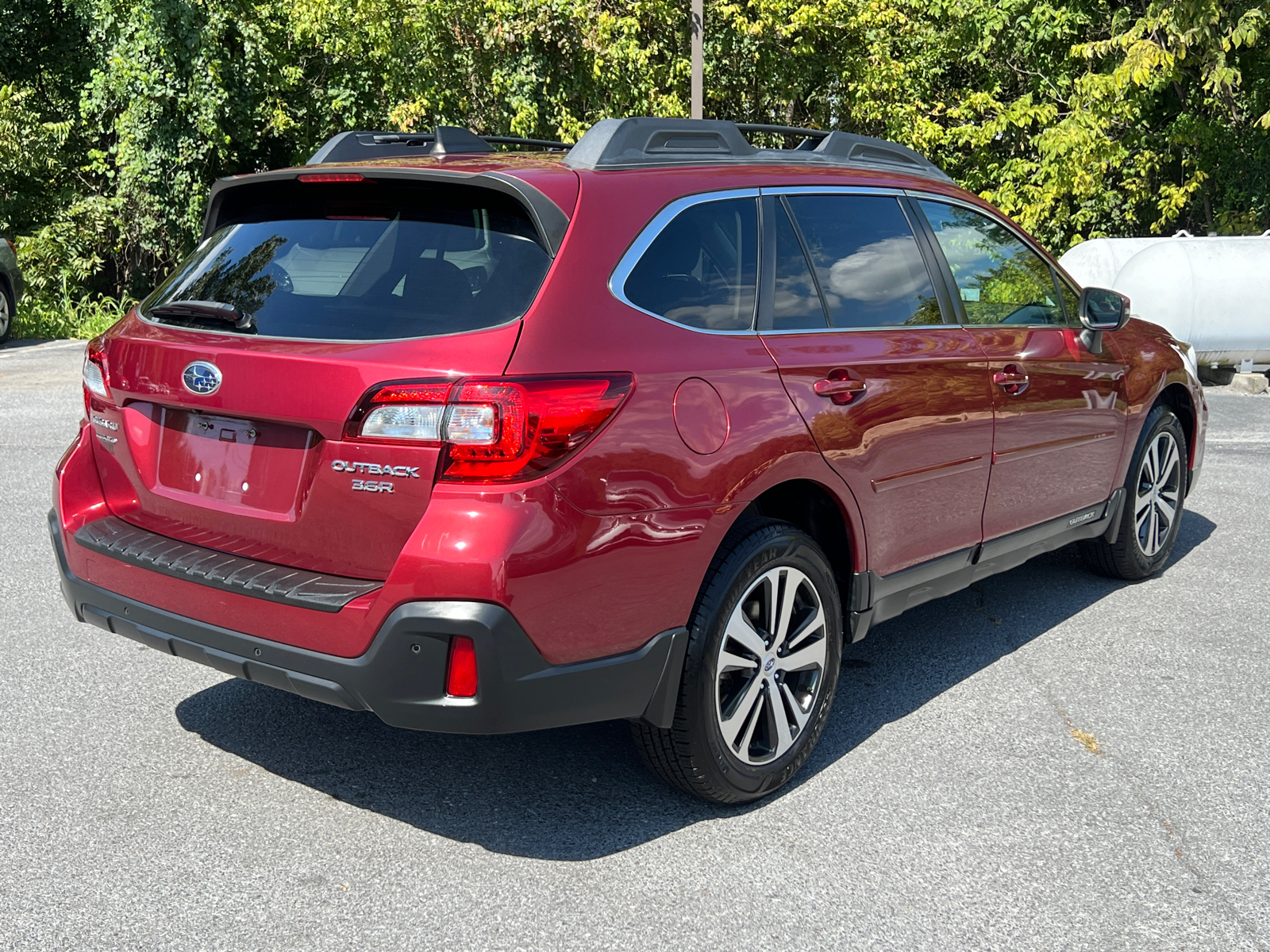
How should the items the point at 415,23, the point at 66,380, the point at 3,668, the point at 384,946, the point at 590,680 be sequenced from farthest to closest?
the point at 415,23 < the point at 66,380 < the point at 3,668 < the point at 590,680 < the point at 384,946

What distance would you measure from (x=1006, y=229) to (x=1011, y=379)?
75cm


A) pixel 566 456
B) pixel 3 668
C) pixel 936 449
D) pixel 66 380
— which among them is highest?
pixel 566 456

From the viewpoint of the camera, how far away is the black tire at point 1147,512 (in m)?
5.60

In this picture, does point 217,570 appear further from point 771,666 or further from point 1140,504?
point 1140,504

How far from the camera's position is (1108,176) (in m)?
21.0

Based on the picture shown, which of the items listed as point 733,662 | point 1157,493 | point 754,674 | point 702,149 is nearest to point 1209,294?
point 1157,493

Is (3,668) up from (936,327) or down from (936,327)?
down

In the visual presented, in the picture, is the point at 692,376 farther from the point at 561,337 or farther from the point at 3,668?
the point at 3,668

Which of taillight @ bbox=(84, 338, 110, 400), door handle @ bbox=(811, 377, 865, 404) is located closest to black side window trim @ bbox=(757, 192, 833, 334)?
door handle @ bbox=(811, 377, 865, 404)

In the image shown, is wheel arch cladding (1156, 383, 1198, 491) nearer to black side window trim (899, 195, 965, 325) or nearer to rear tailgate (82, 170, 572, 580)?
black side window trim (899, 195, 965, 325)

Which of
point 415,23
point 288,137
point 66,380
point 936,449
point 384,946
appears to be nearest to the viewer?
point 384,946

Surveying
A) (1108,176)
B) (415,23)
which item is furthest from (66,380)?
(1108,176)

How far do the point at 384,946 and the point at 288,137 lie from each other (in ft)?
65.5

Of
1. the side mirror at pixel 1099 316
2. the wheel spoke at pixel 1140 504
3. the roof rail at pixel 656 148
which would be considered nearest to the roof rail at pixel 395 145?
the roof rail at pixel 656 148
